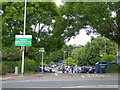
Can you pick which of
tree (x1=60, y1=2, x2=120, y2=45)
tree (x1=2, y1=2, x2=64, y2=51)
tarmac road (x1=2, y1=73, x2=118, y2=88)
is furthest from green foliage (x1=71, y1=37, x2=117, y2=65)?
tarmac road (x1=2, y1=73, x2=118, y2=88)

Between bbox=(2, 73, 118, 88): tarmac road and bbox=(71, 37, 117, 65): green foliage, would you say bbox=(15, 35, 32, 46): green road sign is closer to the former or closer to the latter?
bbox=(2, 73, 118, 88): tarmac road

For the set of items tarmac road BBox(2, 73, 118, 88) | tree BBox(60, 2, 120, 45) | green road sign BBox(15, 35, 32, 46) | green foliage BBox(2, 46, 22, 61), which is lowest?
tarmac road BBox(2, 73, 118, 88)

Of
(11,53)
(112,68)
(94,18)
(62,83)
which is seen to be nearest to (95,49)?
(112,68)

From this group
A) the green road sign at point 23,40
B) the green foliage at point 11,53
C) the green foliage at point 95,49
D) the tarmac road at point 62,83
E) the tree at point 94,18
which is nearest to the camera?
the tarmac road at point 62,83

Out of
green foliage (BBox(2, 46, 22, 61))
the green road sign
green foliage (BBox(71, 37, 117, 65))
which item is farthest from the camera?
green foliage (BBox(71, 37, 117, 65))

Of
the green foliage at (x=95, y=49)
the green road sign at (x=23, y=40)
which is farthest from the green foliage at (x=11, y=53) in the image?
the green foliage at (x=95, y=49)

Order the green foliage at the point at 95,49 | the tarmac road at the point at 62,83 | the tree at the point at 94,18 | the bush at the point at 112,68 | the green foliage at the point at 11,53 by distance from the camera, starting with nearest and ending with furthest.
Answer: the tarmac road at the point at 62,83
the tree at the point at 94,18
the green foliage at the point at 11,53
the bush at the point at 112,68
the green foliage at the point at 95,49

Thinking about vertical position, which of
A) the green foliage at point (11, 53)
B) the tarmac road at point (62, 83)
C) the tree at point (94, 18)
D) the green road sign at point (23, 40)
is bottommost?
the tarmac road at point (62, 83)

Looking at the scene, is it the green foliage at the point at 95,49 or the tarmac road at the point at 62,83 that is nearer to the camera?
the tarmac road at the point at 62,83

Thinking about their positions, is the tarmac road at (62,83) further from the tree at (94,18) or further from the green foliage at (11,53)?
the green foliage at (11,53)

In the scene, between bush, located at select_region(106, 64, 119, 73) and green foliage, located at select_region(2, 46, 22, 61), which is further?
bush, located at select_region(106, 64, 119, 73)

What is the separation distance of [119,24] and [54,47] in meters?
16.7

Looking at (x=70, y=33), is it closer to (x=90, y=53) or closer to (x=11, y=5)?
(x=11, y=5)

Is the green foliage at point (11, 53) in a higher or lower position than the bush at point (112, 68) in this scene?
higher
